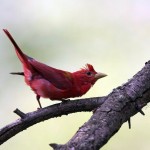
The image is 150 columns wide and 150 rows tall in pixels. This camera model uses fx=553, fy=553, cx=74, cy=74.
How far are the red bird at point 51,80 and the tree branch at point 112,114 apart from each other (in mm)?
845

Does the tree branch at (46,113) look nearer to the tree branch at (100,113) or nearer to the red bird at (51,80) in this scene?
the tree branch at (100,113)

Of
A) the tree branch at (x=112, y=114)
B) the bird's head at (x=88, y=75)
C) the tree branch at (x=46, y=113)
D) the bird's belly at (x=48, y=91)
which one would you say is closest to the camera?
the tree branch at (x=112, y=114)

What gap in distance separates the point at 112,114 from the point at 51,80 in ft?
4.26

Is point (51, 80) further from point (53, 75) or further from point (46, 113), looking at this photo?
point (46, 113)

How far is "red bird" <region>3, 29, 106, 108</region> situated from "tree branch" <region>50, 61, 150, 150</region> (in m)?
0.85

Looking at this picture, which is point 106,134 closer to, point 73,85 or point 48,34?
point 73,85

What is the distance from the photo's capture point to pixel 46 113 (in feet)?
9.66

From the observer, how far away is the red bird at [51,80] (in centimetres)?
366

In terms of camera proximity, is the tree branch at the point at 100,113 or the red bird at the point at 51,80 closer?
the tree branch at the point at 100,113

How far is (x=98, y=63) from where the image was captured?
18.7ft

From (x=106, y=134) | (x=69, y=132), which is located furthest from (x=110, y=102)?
(x=69, y=132)

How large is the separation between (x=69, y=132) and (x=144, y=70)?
2057mm

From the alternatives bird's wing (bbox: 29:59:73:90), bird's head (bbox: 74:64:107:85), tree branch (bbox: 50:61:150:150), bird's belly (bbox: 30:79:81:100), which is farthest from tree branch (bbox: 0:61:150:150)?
bird's head (bbox: 74:64:107:85)

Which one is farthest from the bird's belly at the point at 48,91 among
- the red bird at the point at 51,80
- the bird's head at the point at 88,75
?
the bird's head at the point at 88,75
